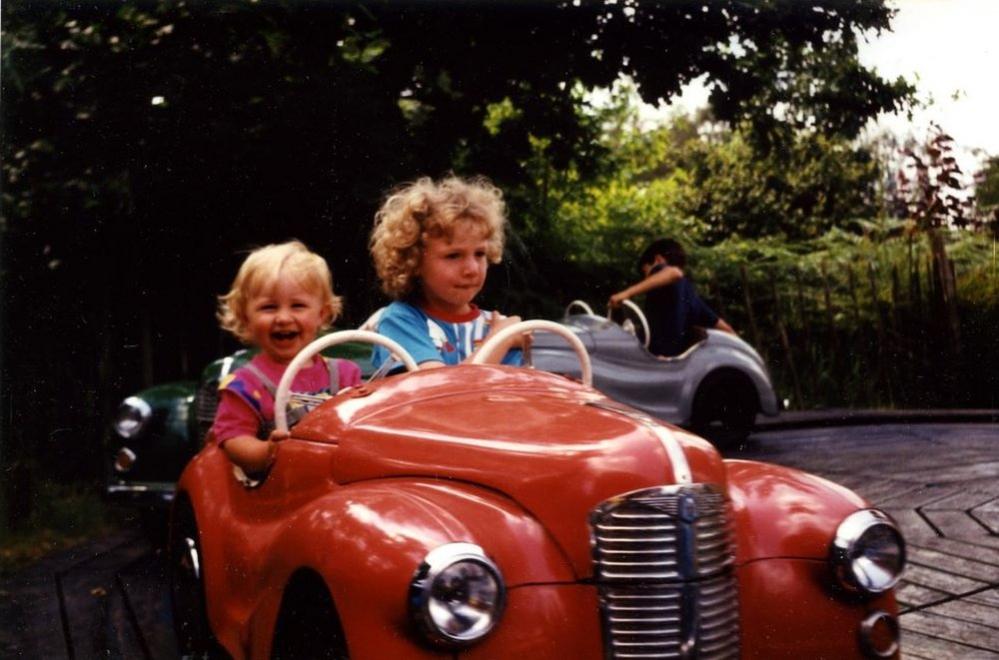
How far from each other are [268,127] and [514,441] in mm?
4029

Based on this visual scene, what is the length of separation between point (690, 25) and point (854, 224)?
18.6 ft

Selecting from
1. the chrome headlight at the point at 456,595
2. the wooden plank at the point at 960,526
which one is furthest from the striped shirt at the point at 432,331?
the wooden plank at the point at 960,526

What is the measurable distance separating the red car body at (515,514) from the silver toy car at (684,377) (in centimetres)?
469

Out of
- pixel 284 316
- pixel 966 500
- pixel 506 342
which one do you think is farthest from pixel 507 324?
pixel 966 500

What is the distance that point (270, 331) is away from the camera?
3.09 meters

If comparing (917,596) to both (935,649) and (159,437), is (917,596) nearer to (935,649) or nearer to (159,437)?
(935,649)

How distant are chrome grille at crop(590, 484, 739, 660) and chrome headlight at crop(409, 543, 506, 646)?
9.8 inches

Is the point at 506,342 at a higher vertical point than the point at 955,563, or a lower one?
higher

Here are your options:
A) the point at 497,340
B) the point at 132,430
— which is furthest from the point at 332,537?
the point at 132,430

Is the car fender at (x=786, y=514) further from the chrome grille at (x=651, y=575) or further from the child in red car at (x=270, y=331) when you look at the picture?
the child in red car at (x=270, y=331)

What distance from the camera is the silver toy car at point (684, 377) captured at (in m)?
7.32

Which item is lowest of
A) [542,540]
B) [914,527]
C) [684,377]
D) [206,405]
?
[914,527]

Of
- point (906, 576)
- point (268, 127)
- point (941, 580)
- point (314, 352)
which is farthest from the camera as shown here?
point (268, 127)

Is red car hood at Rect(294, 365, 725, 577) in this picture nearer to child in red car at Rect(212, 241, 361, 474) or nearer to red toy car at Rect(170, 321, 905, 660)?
red toy car at Rect(170, 321, 905, 660)
